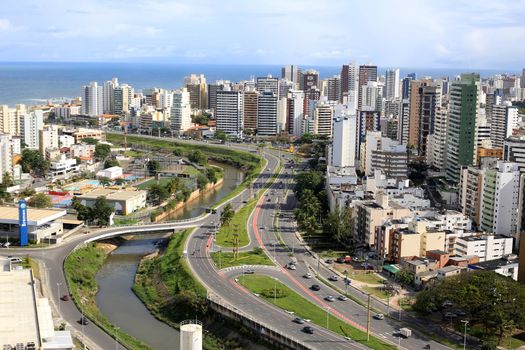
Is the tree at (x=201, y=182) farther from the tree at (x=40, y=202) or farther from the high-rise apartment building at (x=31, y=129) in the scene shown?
the high-rise apartment building at (x=31, y=129)

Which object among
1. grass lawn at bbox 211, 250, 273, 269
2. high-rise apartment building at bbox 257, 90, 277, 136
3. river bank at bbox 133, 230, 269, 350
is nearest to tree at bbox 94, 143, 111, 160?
high-rise apartment building at bbox 257, 90, 277, 136

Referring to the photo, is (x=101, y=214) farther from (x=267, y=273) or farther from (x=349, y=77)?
(x=349, y=77)

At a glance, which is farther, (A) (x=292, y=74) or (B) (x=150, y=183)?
(A) (x=292, y=74)

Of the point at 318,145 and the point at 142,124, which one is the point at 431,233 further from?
the point at 142,124

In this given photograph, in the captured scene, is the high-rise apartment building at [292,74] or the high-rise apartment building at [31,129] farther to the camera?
the high-rise apartment building at [292,74]

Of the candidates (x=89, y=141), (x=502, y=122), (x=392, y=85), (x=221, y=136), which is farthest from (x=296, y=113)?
(x=392, y=85)

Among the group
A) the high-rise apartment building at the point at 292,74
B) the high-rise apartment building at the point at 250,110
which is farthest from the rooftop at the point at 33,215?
the high-rise apartment building at the point at 292,74

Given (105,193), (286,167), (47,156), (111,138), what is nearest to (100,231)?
(105,193)

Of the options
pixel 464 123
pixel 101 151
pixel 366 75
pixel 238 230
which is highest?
pixel 366 75
